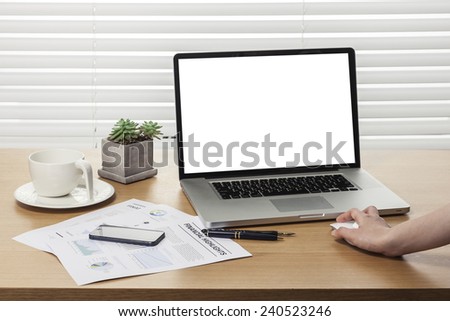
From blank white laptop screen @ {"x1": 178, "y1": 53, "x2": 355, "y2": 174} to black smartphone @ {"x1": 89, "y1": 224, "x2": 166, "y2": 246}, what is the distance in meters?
0.29

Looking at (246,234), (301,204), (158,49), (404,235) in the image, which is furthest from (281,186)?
(158,49)

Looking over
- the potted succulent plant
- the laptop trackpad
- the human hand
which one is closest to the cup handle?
the potted succulent plant

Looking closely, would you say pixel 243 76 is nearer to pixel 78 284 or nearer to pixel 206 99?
pixel 206 99

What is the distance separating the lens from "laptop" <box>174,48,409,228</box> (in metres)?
1.55

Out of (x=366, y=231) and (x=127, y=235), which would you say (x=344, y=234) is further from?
(x=127, y=235)

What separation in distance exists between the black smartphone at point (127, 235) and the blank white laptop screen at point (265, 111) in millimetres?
293

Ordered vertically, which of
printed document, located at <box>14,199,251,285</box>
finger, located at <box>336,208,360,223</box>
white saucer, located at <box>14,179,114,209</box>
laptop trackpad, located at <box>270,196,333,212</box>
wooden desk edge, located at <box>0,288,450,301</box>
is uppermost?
white saucer, located at <box>14,179,114,209</box>

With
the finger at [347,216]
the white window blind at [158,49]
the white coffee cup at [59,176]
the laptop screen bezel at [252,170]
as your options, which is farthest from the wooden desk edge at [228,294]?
the white window blind at [158,49]

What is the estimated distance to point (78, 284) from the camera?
1.09 m

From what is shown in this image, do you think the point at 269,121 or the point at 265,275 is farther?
the point at 269,121

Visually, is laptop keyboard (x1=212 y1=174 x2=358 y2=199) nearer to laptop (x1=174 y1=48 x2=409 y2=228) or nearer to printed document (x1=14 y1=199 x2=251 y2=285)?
laptop (x1=174 y1=48 x2=409 y2=228)

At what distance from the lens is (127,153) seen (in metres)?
1.56

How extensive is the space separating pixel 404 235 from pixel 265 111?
1.68ft

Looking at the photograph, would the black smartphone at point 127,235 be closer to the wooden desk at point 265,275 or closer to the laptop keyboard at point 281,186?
the wooden desk at point 265,275
